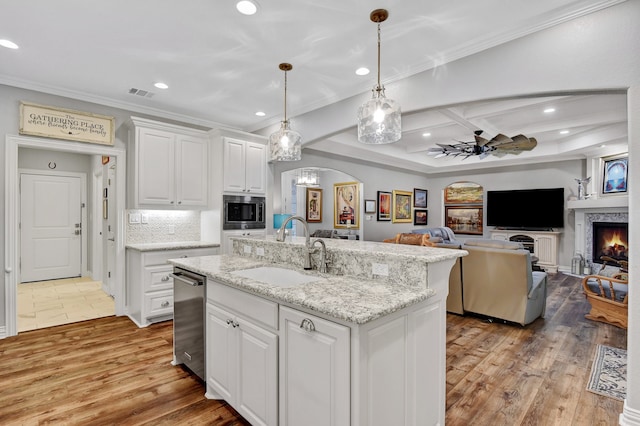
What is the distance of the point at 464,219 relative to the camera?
966cm

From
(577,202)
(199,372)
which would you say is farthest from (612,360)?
(577,202)

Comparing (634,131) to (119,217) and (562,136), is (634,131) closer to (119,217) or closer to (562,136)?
(119,217)

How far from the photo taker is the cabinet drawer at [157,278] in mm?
3768

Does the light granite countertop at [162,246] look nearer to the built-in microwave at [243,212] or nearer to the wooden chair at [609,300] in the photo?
the built-in microwave at [243,212]

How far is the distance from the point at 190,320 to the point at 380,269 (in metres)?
1.61

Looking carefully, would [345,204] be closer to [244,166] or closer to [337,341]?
[244,166]

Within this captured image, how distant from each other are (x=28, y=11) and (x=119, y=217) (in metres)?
2.40

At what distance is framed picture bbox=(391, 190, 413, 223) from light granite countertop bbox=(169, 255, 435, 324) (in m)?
6.89

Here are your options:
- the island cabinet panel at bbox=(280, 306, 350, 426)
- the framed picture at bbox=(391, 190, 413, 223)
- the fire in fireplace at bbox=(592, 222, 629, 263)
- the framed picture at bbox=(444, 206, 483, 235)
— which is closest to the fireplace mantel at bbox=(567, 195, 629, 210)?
the fire in fireplace at bbox=(592, 222, 629, 263)

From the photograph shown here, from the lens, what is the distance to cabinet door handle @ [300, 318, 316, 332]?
1506mm

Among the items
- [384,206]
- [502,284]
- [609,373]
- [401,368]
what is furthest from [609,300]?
[384,206]

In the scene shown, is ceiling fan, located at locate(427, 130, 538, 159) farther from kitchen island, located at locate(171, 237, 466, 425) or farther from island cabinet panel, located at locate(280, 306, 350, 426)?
island cabinet panel, located at locate(280, 306, 350, 426)

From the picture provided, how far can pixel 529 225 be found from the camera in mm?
7891

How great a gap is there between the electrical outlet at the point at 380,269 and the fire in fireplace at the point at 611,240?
6.78 m
